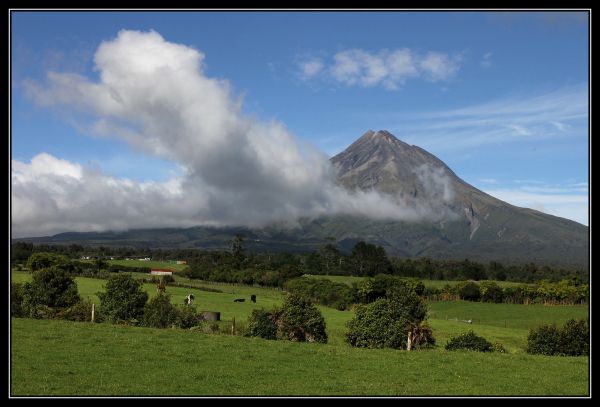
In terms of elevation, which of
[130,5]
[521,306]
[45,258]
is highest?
[130,5]

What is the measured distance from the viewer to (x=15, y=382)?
16.4 metres

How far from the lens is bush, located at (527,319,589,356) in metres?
31.2

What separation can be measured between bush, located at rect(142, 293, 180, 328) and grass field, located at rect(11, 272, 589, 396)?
7.01 meters

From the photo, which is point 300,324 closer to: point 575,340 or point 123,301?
point 123,301

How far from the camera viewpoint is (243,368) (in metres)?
20.2

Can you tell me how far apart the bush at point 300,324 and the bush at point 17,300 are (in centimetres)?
1938

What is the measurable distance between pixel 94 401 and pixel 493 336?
46.1 meters

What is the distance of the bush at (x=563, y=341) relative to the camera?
31.2m

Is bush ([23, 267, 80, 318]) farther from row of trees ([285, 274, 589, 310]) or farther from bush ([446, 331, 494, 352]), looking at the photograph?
row of trees ([285, 274, 589, 310])

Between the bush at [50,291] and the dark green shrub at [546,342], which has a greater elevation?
the bush at [50,291]

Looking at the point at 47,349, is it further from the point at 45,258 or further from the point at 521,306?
the point at 521,306

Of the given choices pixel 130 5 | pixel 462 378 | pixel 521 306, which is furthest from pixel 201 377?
pixel 521 306

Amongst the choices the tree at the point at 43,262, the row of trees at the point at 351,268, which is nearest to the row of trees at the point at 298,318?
the tree at the point at 43,262

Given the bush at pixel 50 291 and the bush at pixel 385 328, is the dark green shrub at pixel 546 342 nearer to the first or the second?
the bush at pixel 385 328
